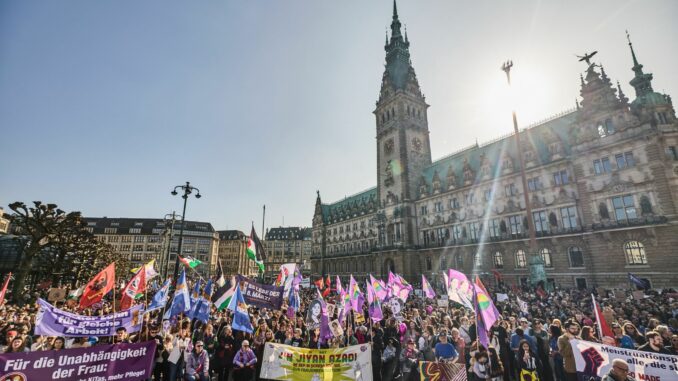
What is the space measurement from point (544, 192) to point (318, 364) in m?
41.4

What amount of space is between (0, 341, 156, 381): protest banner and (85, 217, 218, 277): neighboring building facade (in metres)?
115

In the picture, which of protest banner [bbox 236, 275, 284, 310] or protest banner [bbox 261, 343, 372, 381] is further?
protest banner [bbox 236, 275, 284, 310]

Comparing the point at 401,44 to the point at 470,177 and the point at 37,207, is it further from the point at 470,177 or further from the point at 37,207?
the point at 37,207

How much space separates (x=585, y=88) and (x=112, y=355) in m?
46.3

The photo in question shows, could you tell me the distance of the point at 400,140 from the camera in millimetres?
62156

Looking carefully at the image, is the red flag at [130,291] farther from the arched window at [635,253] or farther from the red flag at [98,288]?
the arched window at [635,253]

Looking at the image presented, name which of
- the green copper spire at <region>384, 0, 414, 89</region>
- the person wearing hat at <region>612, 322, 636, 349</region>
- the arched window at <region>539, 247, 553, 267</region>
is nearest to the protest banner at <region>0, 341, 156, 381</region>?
the person wearing hat at <region>612, 322, 636, 349</region>

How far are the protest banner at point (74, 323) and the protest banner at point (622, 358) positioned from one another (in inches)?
527

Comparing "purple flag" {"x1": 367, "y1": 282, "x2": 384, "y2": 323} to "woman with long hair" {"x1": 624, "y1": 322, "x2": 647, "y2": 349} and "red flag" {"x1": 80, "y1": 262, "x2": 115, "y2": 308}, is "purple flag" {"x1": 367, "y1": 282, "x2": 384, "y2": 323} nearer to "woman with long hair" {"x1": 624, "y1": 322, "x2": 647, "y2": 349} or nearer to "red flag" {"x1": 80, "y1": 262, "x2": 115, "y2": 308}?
"woman with long hair" {"x1": 624, "y1": 322, "x2": 647, "y2": 349}

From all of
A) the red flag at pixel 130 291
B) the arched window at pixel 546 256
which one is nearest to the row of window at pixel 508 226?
the arched window at pixel 546 256

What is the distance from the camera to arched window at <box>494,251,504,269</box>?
141 feet

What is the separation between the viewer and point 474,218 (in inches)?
1900

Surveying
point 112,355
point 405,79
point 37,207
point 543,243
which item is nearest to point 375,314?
point 112,355

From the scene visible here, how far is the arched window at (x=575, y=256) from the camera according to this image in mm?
34812
